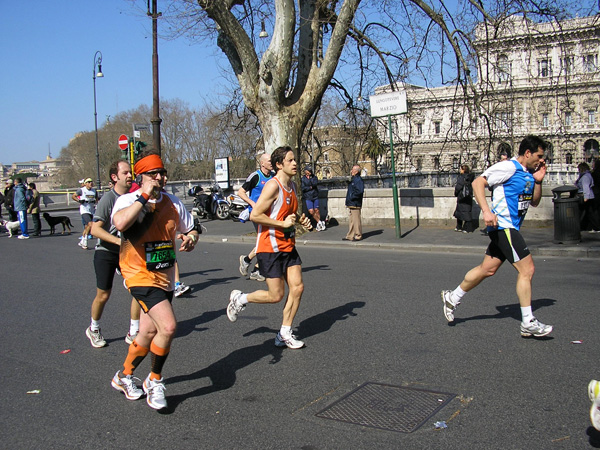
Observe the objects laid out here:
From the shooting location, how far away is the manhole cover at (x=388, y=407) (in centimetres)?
402

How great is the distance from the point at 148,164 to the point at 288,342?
2459mm

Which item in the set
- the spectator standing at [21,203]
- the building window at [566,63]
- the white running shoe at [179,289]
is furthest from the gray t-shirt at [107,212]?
the spectator standing at [21,203]

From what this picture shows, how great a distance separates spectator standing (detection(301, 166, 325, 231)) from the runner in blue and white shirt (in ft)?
36.8

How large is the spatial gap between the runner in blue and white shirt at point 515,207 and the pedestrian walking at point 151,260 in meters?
3.09

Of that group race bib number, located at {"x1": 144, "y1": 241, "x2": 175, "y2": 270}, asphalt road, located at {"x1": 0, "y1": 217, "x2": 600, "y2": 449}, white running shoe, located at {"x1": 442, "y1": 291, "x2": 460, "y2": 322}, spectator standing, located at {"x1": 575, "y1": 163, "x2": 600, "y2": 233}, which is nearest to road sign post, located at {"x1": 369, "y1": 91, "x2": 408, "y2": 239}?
spectator standing, located at {"x1": 575, "y1": 163, "x2": 600, "y2": 233}

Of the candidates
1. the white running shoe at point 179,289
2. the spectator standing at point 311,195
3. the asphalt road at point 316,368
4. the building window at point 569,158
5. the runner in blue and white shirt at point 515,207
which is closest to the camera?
the asphalt road at point 316,368

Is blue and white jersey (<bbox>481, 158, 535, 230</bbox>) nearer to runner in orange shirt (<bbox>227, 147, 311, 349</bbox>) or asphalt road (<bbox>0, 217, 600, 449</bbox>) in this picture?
asphalt road (<bbox>0, 217, 600, 449</bbox>)

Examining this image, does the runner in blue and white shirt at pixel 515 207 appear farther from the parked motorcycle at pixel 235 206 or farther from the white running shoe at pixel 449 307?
the parked motorcycle at pixel 235 206

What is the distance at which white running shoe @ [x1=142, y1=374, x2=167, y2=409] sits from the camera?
432 centimetres

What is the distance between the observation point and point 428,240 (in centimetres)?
1402

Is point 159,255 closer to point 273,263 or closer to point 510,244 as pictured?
point 273,263

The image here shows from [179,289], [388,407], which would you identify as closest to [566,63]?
[179,289]

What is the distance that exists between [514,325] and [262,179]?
4.32 meters

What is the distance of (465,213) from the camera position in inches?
587
